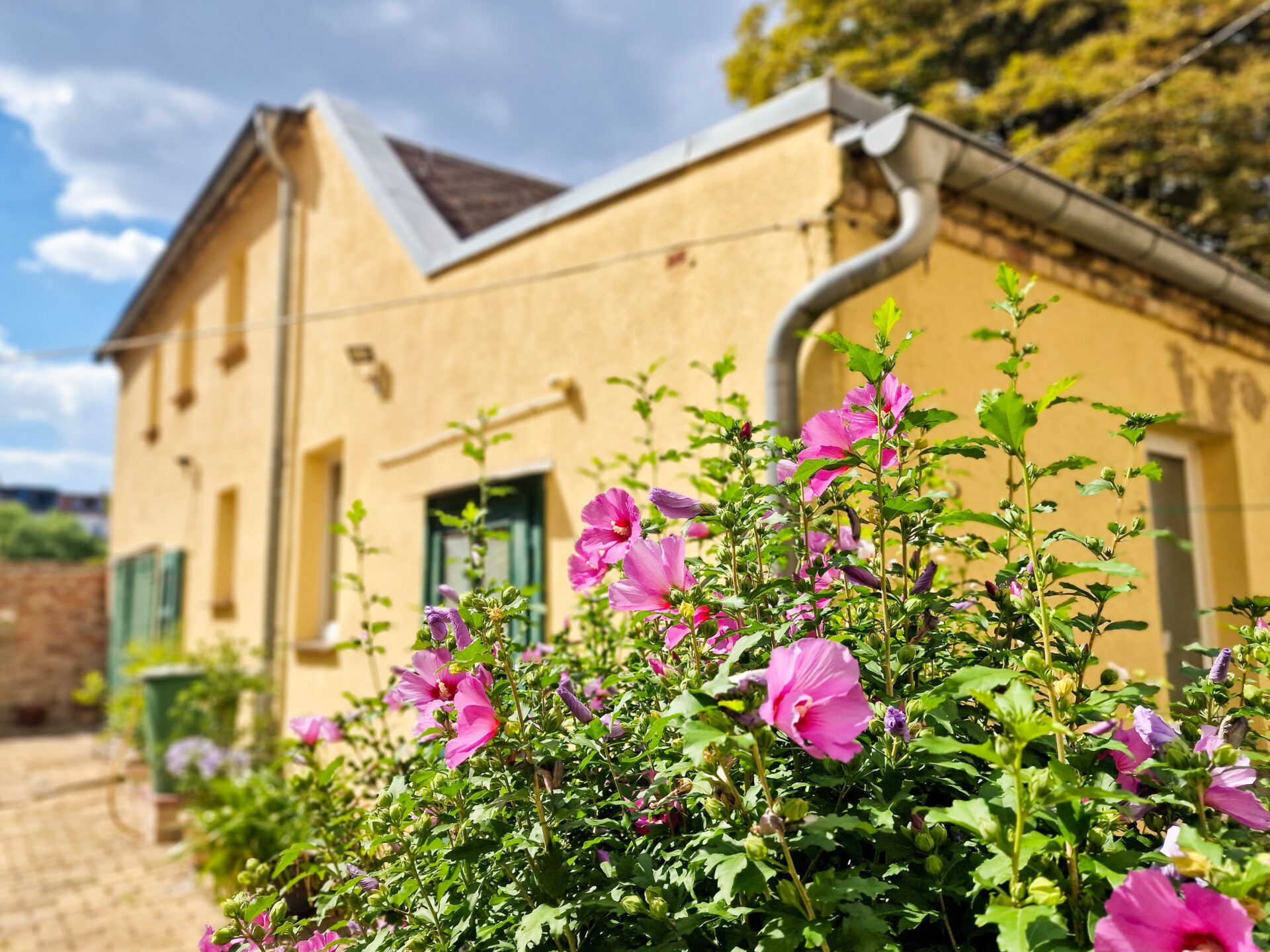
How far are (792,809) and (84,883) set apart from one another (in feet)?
19.2

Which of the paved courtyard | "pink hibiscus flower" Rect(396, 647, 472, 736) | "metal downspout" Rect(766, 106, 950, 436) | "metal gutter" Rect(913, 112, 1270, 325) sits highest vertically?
"metal gutter" Rect(913, 112, 1270, 325)

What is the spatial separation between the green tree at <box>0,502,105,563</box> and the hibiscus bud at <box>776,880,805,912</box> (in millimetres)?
50347

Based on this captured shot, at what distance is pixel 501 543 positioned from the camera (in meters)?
4.70

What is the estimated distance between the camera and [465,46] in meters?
6.32

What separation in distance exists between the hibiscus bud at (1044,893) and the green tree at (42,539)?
166 ft

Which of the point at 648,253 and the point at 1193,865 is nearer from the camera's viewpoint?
the point at 1193,865

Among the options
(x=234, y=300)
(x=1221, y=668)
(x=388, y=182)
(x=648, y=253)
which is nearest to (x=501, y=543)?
(x=648, y=253)

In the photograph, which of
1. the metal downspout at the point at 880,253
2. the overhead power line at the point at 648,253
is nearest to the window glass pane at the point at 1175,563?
the overhead power line at the point at 648,253

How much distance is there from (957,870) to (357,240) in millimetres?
6205

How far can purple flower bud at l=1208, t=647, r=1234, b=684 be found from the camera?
50.4 inches

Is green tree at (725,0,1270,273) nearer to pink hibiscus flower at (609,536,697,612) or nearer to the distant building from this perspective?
pink hibiscus flower at (609,536,697,612)

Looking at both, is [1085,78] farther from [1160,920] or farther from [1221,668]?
[1160,920]

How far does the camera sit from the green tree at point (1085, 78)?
32.5 ft

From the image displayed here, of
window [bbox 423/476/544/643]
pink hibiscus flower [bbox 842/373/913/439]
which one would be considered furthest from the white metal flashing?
pink hibiscus flower [bbox 842/373/913/439]
